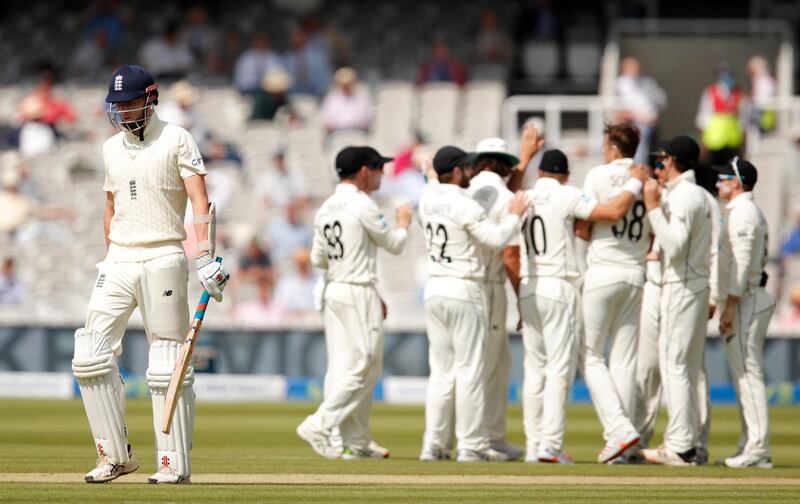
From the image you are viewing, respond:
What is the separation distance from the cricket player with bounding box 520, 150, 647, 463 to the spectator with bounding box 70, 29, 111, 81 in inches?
480

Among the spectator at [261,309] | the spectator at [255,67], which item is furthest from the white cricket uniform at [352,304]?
the spectator at [255,67]

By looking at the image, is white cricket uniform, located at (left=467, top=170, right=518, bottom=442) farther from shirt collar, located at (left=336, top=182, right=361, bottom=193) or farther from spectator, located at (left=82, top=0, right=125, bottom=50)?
spectator, located at (left=82, top=0, right=125, bottom=50)

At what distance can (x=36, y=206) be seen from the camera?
16.7m

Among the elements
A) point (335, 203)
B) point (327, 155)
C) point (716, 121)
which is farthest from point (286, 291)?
point (335, 203)

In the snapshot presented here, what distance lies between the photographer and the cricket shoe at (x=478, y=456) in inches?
354

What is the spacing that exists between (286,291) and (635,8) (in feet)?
22.7

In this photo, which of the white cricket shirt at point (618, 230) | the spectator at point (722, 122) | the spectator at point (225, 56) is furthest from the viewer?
the spectator at point (225, 56)

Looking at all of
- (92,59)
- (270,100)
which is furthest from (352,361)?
(92,59)

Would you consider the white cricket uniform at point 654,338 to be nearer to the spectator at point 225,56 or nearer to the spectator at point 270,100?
the spectator at point 270,100

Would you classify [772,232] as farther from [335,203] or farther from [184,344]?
[184,344]

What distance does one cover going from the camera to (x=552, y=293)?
8.98 m

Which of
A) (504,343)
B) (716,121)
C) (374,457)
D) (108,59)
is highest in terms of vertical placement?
(108,59)

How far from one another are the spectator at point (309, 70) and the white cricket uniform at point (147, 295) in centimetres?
1261

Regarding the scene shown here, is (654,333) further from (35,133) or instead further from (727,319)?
(35,133)
